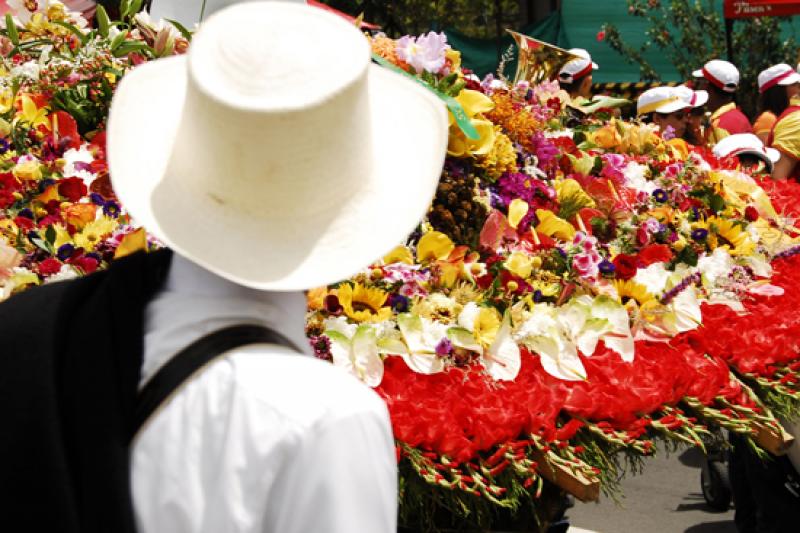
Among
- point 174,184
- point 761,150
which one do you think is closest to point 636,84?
point 761,150

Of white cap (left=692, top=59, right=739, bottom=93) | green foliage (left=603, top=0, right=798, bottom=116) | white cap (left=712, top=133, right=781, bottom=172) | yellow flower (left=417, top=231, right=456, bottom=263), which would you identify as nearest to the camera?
yellow flower (left=417, top=231, right=456, bottom=263)

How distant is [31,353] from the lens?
1.27m

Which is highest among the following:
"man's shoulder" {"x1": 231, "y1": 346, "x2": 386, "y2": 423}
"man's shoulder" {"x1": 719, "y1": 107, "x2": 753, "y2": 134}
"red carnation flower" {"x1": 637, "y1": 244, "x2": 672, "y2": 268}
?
"man's shoulder" {"x1": 231, "y1": 346, "x2": 386, "y2": 423}

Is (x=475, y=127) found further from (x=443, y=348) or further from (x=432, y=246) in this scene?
(x=443, y=348)

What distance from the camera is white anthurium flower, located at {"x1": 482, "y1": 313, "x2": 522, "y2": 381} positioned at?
2.69 meters

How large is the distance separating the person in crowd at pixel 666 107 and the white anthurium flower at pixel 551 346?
340cm

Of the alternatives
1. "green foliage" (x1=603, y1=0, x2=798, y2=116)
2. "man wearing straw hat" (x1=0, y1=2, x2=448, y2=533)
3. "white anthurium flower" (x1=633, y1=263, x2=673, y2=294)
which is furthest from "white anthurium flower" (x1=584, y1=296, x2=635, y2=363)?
"green foliage" (x1=603, y1=0, x2=798, y2=116)

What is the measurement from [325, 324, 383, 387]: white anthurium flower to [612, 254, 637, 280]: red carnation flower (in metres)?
0.96

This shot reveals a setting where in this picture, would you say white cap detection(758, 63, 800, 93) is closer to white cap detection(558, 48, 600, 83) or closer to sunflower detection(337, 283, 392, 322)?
white cap detection(558, 48, 600, 83)

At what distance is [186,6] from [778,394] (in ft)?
8.24

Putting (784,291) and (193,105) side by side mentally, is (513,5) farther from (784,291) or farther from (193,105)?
(193,105)

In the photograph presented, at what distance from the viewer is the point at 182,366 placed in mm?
1251

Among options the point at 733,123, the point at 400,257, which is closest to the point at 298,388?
the point at 400,257

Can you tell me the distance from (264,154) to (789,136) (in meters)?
5.10
